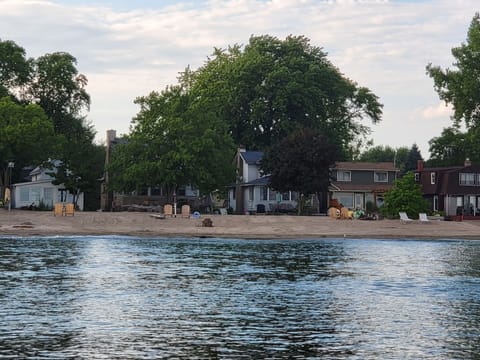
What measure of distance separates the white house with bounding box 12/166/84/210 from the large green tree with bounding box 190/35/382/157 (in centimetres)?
2610

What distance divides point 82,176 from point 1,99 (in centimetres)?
1448

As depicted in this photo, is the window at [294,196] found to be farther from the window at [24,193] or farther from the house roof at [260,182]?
the window at [24,193]

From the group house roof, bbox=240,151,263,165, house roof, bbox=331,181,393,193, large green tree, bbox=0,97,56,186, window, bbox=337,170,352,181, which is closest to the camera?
large green tree, bbox=0,97,56,186

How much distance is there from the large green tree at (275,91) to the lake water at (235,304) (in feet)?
213

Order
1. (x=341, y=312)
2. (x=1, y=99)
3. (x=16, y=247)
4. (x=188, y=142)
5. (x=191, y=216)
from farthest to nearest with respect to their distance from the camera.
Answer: (x=1, y=99)
(x=188, y=142)
(x=191, y=216)
(x=16, y=247)
(x=341, y=312)

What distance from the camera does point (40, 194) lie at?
326 feet

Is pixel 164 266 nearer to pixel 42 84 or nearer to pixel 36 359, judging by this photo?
pixel 36 359

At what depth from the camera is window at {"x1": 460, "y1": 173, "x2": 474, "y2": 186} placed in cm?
10775

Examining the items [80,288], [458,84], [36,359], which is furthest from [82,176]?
[36,359]

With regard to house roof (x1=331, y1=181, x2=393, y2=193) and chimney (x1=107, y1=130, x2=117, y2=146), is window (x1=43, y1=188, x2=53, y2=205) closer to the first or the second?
chimney (x1=107, y1=130, x2=117, y2=146)

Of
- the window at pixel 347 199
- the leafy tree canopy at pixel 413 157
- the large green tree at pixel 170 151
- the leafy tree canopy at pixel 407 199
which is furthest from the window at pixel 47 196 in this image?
the leafy tree canopy at pixel 413 157

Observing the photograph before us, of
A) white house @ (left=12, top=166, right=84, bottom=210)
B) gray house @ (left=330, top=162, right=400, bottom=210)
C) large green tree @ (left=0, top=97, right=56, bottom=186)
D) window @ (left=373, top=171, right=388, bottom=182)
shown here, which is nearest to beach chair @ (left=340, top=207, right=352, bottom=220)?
gray house @ (left=330, top=162, right=400, bottom=210)

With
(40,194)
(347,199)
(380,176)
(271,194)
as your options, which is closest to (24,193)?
(40,194)

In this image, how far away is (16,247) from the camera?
59.9m
